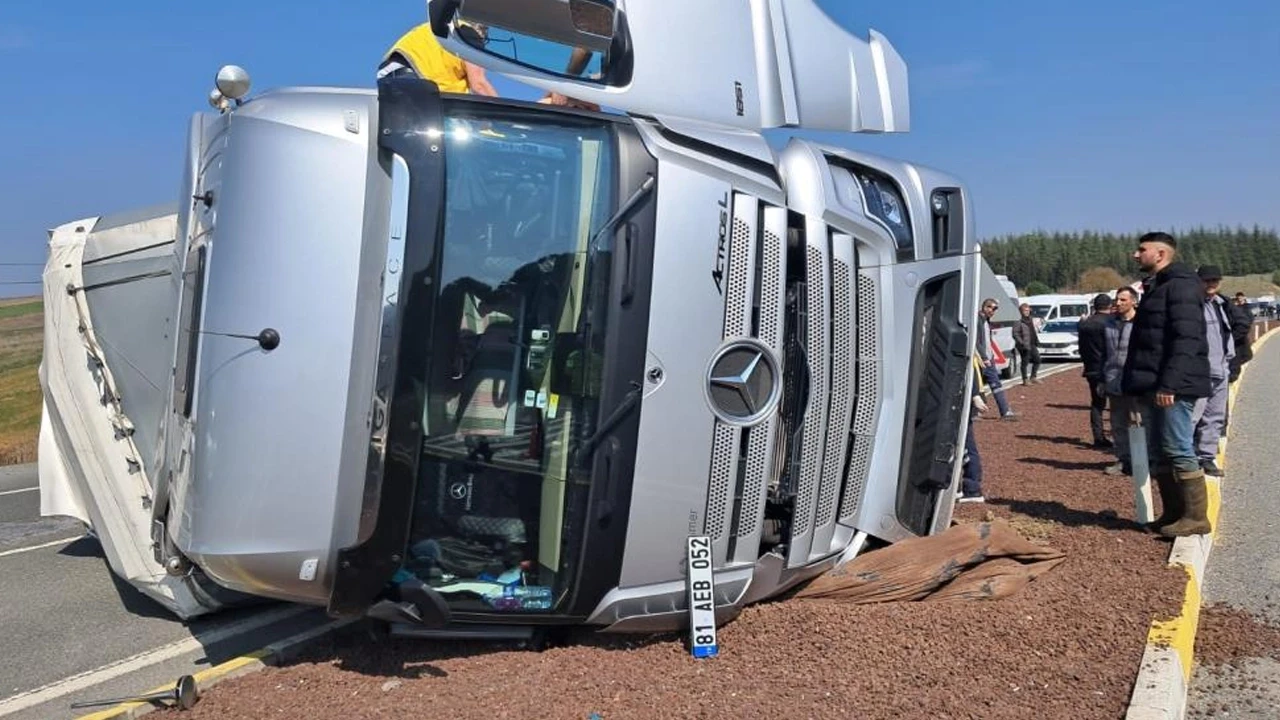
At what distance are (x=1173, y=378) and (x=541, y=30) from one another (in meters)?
4.00

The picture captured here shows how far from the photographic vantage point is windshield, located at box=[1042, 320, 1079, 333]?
106ft

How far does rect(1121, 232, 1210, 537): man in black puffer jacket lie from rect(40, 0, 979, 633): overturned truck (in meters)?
1.96

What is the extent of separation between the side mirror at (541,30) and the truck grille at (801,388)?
38.6 inches

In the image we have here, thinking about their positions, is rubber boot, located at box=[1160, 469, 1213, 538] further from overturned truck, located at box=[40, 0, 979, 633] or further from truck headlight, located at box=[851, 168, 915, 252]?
truck headlight, located at box=[851, 168, 915, 252]

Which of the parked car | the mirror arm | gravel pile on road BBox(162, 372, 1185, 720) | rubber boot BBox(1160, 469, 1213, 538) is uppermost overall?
the mirror arm

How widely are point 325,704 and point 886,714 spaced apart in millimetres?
2098

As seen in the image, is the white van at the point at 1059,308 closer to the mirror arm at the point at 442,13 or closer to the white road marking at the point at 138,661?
the white road marking at the point at 138,661

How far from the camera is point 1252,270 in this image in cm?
13062

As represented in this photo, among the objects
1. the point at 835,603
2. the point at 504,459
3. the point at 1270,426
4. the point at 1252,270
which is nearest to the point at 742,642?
the point at 835,603

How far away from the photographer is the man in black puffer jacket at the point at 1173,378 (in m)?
5.83

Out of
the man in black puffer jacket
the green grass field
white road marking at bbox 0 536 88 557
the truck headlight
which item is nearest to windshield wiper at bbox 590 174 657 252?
the truck headlight

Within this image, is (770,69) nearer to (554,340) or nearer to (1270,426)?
(554,340)

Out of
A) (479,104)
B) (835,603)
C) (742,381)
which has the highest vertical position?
(479,104)

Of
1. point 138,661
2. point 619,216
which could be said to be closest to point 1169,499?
point 619,216
